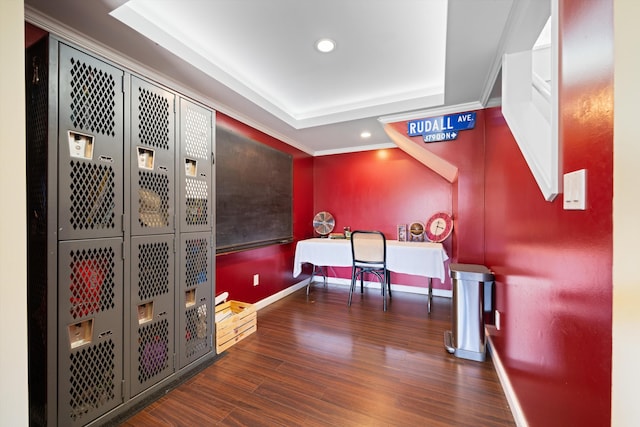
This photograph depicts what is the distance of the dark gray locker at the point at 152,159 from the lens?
5.08 ft

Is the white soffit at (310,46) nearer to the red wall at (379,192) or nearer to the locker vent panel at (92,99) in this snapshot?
the locker vent panel at (92,99)

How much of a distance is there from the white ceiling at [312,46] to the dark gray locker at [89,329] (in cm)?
129

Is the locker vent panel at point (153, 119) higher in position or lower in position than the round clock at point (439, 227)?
higher

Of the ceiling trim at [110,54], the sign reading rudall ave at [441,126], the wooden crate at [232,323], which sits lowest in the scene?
the wooden crate at [232,323]

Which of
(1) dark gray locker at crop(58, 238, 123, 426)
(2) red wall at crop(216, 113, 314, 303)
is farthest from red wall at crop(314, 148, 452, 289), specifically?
(1) dark gray locker at crop(58, 238, 123, 426)

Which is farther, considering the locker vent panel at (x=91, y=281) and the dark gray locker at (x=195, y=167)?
the dark gray locker at (x=195, y=167)

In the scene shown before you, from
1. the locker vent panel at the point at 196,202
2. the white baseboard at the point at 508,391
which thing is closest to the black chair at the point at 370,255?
the white baseboard at the point at 508,391

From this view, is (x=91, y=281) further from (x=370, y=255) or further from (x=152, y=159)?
(x=370, y=255)

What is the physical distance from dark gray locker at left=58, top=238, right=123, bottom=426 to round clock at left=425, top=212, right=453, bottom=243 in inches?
137

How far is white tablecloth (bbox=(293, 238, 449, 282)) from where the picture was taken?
2.97 m

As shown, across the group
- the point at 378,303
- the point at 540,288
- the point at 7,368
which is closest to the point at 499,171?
the point at 540,288

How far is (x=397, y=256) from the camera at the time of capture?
314 cm

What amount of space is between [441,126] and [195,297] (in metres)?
2.90

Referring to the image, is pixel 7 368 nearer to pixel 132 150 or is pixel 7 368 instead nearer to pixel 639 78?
pixel 132 150
